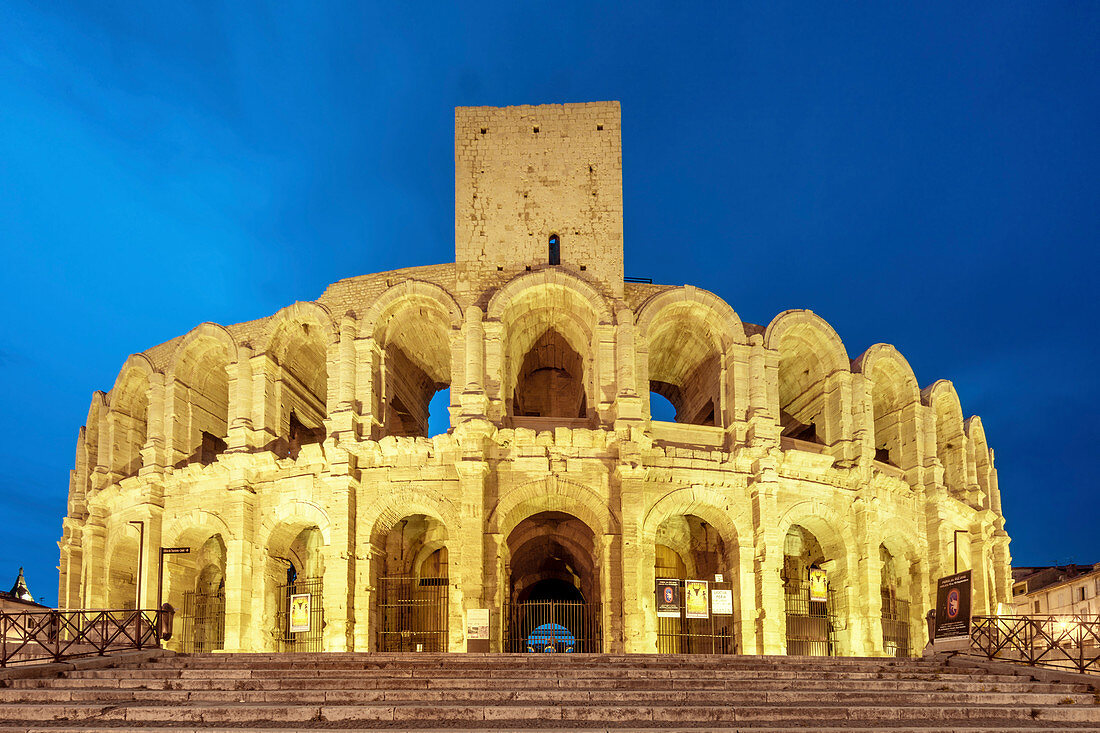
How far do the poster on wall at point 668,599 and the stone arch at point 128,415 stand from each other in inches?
632

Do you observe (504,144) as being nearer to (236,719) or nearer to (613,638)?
(613,638)

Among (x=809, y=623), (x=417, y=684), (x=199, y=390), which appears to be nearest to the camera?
(x=417, y=684)

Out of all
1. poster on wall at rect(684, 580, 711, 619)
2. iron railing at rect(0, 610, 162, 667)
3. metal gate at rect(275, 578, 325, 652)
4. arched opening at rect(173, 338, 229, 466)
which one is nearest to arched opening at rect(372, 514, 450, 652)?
metal gate at rect(275, 578, 325, 652)

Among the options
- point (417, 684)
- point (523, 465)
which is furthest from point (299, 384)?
point (417, 684)

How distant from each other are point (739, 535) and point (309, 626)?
434 inches

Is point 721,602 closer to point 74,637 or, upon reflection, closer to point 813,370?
point 813,370

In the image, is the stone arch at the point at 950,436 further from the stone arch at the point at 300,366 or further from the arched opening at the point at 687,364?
the stone arch at the point at 300,366

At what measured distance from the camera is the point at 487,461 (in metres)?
23.9

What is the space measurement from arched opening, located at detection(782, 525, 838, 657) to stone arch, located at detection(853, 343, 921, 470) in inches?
148

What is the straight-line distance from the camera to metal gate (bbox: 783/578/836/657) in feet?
85.1

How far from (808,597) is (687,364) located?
778 cm

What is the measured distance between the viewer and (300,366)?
93.8 feet

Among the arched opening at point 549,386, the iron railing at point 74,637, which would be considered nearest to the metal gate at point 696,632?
the arched opening at point 549,386

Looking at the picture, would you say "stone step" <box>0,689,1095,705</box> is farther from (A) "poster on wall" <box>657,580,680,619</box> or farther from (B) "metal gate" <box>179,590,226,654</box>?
(B) "metal gate" <box>179,590,226,654</box>
